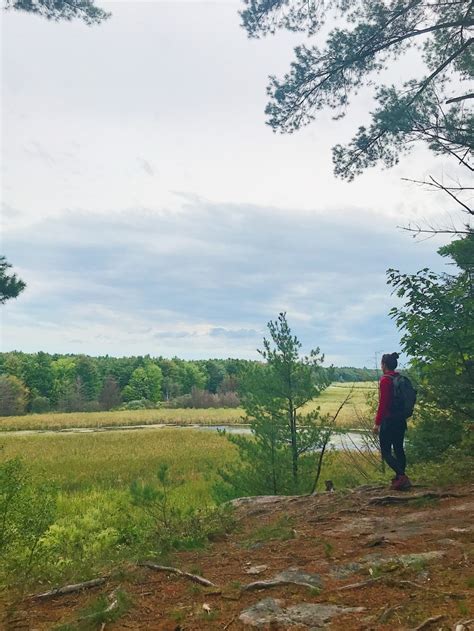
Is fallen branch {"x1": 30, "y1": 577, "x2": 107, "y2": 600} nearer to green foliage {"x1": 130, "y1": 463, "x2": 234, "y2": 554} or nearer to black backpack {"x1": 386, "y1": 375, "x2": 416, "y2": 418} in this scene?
green foliage {"x1": 130, "y1": 463, "x2": 234, "y2": 554}

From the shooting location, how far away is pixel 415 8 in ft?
29.3

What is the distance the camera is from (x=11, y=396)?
261 feet

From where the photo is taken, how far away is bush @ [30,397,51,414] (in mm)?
90438

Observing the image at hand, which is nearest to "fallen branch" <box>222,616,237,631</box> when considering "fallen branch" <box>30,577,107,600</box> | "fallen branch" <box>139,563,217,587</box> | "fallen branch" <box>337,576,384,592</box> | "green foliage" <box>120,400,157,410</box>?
"fallen branch" <box>139,563,217,587</box>

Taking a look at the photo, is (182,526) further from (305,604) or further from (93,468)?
(93,468)

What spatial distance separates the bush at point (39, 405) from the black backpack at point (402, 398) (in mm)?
93402

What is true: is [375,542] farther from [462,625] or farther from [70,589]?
[70,589]

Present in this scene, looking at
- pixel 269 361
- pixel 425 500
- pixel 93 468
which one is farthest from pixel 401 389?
pixel 93 468

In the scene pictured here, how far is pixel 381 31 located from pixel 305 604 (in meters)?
9.42

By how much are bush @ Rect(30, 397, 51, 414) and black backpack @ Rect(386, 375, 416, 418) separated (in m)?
93.4

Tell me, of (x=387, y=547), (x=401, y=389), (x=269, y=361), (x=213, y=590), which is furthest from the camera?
(x=269, y=361)

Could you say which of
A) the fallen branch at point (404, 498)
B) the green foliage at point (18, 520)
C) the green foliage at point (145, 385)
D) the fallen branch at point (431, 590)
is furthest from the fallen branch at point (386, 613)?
the green foliage at point (145, 385)

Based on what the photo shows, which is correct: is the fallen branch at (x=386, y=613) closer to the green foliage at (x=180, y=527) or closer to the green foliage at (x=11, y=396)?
the green foliage at (x=180, y=527)

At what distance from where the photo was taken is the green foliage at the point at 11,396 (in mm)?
78375
